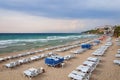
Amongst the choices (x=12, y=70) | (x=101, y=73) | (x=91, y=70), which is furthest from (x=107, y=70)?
(x=12, y=70)

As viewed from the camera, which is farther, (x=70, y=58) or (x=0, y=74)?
(x=70, y=58)

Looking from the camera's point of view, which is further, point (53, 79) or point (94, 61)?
point (94, 61)

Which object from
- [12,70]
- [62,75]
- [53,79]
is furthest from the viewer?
[12,70]

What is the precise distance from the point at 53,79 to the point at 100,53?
11.1 m

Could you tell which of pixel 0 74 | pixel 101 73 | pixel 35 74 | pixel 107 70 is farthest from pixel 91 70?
pixel 0 74

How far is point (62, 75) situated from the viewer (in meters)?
12.9

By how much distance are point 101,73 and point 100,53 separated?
7820 mm

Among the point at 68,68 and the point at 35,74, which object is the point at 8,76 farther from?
the point at 68,68

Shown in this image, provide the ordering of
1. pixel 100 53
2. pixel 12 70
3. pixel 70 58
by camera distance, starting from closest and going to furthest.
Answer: pixel 12 70 → pixel 70 58 → pixel 100 53

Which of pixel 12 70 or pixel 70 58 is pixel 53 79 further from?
pixel 70 58

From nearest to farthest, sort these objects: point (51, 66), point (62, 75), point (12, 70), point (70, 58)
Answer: point (62, 75), point (12, 70), point (51, 66), point (70, 58)

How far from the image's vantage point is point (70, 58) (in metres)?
19.1

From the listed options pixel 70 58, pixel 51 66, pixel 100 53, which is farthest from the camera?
pixel 100 53

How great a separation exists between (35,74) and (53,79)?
163 cm
